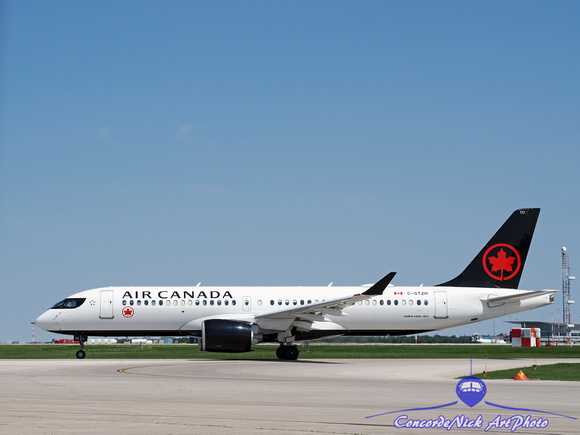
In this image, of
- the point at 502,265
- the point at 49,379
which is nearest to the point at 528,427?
the point at 49,379

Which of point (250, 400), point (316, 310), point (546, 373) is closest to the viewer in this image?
point (250, 400)

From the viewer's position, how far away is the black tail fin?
130 ft

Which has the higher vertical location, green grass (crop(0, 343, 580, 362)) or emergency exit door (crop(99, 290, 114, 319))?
emergency exit door (crop(99, 290, 114, 319))

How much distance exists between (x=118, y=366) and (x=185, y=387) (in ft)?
35.4

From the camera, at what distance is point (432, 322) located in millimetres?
38250

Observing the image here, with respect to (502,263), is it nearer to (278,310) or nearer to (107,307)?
(278,310)

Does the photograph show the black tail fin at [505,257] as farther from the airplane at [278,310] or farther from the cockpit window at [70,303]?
the cockpit window at [70,303]

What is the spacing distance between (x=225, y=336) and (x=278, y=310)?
3.76 meters

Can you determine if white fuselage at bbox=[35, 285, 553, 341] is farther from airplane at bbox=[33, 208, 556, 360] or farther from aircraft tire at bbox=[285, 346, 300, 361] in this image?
aircraft tire at bbox=[285, 346, 300, 361]

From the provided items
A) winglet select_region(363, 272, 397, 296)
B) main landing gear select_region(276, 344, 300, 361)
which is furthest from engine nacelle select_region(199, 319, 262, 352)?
winglet select_region(363, 272, 397, 296)

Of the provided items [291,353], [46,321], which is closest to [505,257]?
[291,353]

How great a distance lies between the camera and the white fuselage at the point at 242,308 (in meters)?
37.0

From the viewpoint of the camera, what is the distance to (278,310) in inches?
1433

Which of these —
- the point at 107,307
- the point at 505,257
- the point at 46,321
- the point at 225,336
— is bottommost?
the point at 225,336
